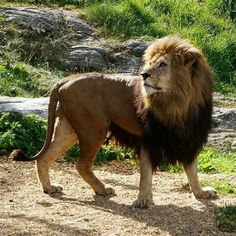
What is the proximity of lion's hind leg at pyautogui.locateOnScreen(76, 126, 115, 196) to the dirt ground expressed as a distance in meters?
0.11

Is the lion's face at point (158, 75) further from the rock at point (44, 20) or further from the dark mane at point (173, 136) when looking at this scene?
the rock at point (44, 20)

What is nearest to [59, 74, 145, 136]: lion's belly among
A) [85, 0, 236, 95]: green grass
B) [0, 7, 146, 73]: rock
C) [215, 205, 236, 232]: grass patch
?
[215, 205, 236, 232]: grass patch

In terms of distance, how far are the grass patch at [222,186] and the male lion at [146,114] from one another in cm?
31

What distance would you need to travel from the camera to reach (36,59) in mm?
11188

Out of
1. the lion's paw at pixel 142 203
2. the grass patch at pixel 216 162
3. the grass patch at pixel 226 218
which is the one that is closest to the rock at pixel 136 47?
the grass patch at pixel 216 162

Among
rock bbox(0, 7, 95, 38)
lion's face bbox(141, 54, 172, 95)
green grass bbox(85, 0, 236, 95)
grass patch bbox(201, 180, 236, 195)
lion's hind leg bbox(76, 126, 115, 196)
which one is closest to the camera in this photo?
lion's face bbox(141, 54, 172, 95)

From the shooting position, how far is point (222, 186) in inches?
248

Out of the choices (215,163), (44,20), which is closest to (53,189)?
(215,163)

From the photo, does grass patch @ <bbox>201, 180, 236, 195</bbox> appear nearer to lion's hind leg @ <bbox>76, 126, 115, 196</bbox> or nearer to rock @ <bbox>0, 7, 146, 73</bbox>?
lion's hind leg @ <bbox>76, 126, 115, 196</bbox>

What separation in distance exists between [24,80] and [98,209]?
190 inches

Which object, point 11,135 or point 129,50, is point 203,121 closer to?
point 11,135

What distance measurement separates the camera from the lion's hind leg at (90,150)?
581 centimetres

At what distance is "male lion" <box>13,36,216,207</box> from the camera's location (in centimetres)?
536

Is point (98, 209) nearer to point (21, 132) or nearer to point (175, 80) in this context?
point (175, 80)
